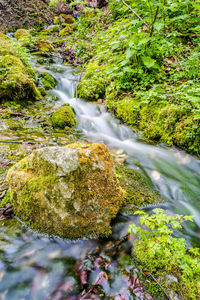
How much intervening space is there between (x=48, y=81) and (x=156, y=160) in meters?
6.36

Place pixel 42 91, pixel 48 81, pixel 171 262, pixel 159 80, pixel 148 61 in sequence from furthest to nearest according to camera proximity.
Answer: pixel 48 81, pixel 42 91, pixel 159 80, pixel 148 61, pixel 171 262

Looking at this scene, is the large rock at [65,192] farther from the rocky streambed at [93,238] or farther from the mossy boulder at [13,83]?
the mossy boulder at [13,83]

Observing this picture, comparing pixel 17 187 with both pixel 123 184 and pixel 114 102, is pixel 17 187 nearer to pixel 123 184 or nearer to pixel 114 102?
pixel 123 184

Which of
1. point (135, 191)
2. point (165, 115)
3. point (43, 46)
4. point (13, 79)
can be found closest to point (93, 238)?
point (135, 191)

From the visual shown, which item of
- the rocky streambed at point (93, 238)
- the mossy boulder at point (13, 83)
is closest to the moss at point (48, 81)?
the mossy boulder at point (13, 83)

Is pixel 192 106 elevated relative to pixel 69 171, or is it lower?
elevated

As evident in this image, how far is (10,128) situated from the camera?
14.5 ft

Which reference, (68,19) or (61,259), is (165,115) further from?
(68,19)

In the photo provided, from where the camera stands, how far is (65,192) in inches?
73.6

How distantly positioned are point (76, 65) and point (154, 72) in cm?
629

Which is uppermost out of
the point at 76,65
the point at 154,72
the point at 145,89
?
the point at 76,65

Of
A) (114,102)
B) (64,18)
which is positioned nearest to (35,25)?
(64,18)

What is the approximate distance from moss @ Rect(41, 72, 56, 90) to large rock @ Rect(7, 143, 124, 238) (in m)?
6.39

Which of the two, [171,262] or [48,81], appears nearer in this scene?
[171,262]
